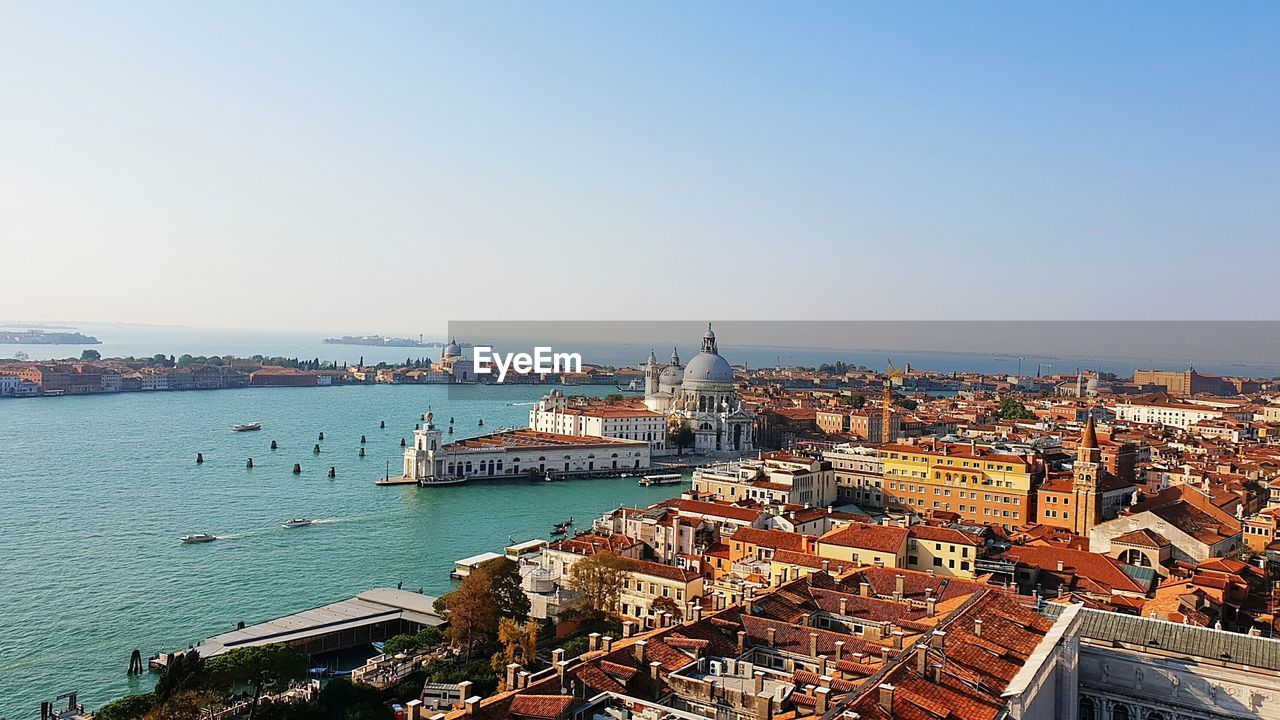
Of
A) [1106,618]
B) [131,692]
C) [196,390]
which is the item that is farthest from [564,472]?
[196,390]

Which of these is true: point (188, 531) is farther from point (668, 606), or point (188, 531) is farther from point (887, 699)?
point (887, 699)

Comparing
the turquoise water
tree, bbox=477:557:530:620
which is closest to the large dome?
the turquoise water

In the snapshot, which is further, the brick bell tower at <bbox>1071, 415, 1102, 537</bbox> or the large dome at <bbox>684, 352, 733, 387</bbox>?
the large dome at <bbox>684, 352, 733, 387</bbox>

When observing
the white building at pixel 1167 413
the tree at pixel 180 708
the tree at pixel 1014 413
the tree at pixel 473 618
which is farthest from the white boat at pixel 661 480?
the white building at pixel 1167 413

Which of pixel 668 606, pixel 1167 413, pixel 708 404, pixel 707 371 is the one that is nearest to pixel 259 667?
pixel 668 606

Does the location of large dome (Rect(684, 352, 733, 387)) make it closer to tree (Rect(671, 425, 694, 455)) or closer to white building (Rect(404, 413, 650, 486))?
tree (Rect(671, 425, 694, 455))

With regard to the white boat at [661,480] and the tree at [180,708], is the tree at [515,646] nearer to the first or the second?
the tree at [180,708]
